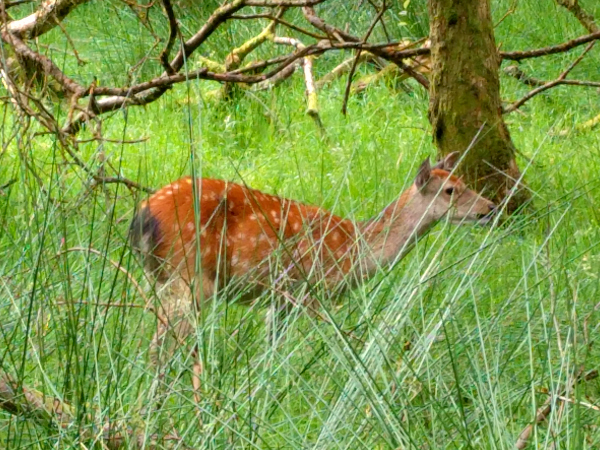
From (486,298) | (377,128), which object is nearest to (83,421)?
(486,298)

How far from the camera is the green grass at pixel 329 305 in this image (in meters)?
2.03

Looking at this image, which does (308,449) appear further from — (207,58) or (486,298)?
(207,58)

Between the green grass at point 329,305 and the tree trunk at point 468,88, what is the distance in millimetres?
232

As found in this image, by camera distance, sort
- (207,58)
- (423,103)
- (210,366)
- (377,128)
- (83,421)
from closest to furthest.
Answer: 1. (83,421)
2. (210,366)
3. (377,128)
4. (423,103)
5. (207,58)

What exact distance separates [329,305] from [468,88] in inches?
121

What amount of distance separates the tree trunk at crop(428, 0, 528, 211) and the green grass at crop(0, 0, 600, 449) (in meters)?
0.23

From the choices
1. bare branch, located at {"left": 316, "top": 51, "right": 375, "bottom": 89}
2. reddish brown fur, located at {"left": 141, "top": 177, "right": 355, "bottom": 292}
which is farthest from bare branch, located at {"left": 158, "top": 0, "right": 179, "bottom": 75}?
bare branch, located at {"left": 316, "top": 51, "right": 375, "bottom": 89}

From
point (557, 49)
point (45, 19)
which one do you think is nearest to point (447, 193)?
point (557, 49)

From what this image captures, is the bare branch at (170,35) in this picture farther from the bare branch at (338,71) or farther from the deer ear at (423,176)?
the bare branch at (338,71)

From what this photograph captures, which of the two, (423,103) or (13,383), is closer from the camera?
(13,383)

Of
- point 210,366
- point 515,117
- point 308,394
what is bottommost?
point 515,117

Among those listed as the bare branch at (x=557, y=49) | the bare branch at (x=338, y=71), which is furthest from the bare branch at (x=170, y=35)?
the bare branch at (x=338, y=71)

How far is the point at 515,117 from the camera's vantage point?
23.3ft

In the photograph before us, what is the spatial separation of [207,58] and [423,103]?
1.52 meters
